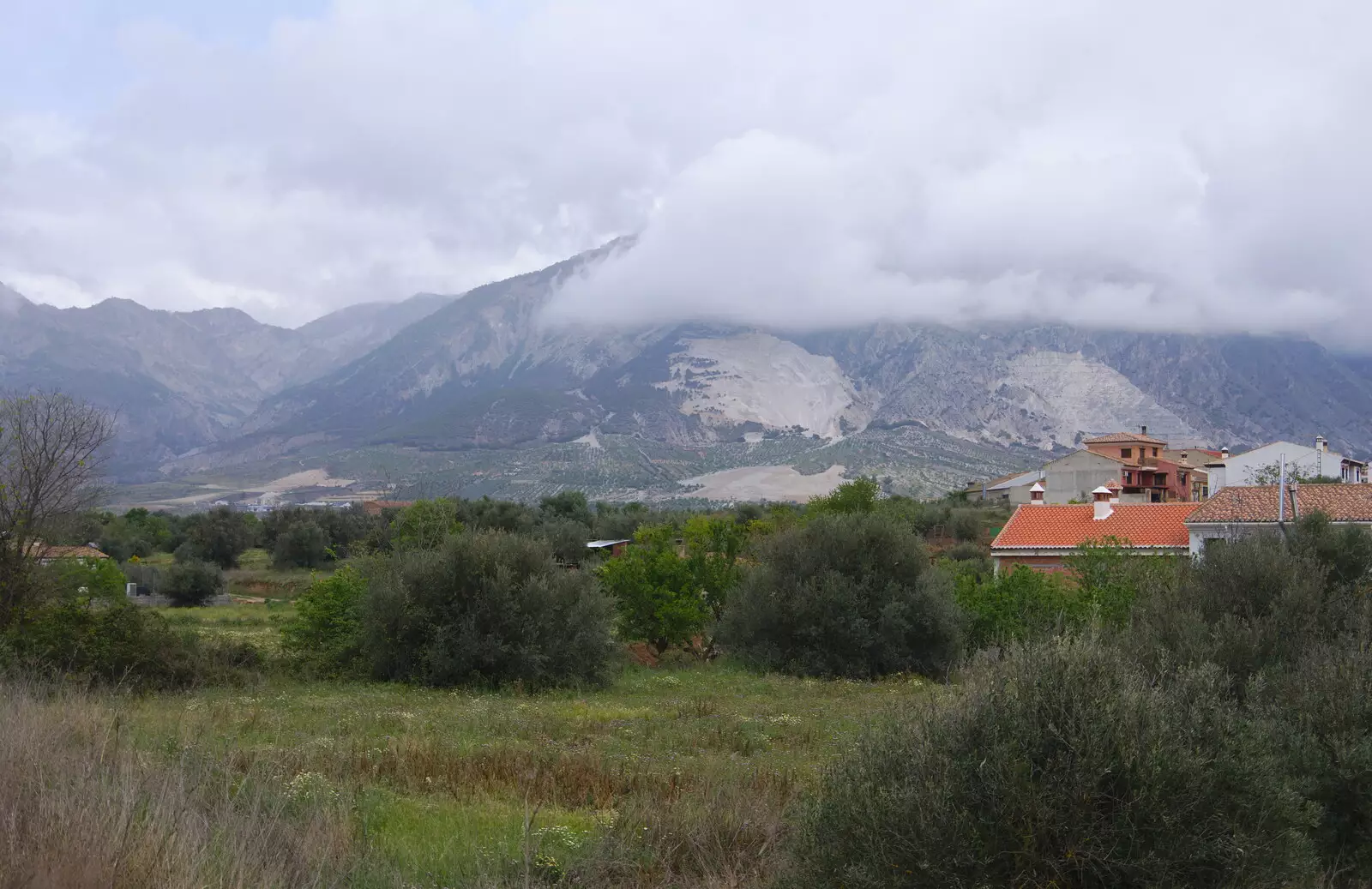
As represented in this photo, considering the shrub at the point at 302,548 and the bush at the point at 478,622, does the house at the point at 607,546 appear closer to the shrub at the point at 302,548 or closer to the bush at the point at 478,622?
the shrub at the point at 302,548

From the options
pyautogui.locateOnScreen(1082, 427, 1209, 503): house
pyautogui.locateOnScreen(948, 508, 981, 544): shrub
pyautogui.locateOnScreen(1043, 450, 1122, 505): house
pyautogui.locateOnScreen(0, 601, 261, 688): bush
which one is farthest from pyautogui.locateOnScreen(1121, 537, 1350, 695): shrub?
pyautogui.locateOnScreen(1082, 427, 1209, 503): house

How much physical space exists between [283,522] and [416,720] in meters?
Result: 69.4

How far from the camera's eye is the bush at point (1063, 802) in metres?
5.48

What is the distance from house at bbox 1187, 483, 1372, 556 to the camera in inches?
1451

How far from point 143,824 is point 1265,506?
4251 centimetres

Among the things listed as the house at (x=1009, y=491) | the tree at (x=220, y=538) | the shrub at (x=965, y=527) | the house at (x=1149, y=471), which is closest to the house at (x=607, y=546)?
the shrub at (x=965, y=527)

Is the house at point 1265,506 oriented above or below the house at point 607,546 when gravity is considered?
above

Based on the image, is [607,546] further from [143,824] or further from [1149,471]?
[143,824]

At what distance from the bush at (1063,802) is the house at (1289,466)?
6806 cm

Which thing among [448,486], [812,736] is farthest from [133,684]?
[448,486]

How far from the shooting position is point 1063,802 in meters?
5.50

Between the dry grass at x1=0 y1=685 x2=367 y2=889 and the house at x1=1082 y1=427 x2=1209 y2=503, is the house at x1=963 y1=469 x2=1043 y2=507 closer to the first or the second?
the house at x1=1082 y1=427 x2=1209 y2=503

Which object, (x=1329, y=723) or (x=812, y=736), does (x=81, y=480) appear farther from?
(x=1329, y=723)

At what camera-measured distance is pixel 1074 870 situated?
5523mm
